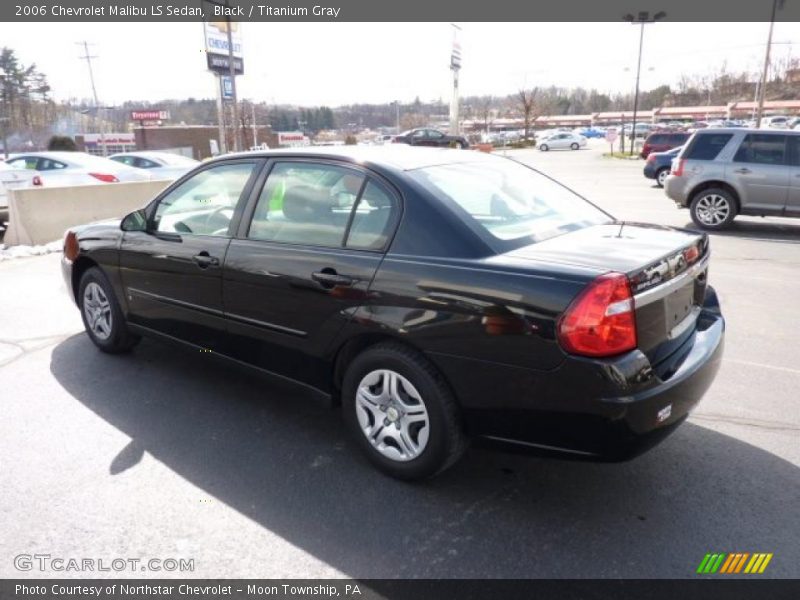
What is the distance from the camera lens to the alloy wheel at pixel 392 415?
3021 millimetres

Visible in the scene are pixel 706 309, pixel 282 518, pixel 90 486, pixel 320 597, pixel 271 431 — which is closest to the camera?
pixel 320 597

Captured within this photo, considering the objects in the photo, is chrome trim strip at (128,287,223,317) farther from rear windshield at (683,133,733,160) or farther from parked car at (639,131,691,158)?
parked car at (639,131,691,158)

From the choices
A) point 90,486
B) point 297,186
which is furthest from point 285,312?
point 90,486

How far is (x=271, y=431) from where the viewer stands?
375cm

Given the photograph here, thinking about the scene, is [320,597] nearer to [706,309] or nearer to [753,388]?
[706,309]

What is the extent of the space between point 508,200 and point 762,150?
9061 mm

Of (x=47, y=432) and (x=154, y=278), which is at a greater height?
(x=154, y=278)

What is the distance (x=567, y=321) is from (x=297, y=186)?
6.10ft

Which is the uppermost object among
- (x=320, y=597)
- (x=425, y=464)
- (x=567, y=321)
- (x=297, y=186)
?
(x=297, y=186)

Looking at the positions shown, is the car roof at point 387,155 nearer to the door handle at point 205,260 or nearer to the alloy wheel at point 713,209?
the door handle at point 205,260

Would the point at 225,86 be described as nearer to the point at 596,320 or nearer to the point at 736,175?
the point at 736,175

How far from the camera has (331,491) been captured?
3109 millimetres

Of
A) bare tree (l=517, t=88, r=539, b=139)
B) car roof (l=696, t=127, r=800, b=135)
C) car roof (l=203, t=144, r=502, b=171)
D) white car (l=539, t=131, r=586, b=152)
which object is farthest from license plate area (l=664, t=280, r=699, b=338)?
bare tree (l=517, t=88, r=539, b=139)

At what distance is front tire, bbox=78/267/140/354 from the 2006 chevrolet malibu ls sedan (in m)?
0.71
